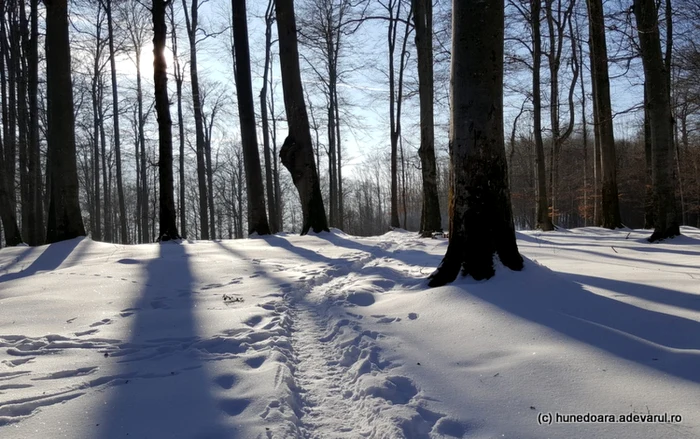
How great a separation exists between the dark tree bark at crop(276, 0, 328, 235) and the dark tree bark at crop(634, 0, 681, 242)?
7.35 m

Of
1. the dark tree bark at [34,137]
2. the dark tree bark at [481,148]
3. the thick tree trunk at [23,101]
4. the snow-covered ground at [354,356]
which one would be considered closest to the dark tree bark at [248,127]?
the snow-covered ground at [354,356]

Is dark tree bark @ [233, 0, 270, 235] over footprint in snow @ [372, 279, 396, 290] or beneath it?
Result: over

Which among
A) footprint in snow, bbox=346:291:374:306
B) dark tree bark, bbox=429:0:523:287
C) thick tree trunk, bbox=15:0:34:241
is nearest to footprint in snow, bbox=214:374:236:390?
footprint in snow, bbox=346:291:374:306

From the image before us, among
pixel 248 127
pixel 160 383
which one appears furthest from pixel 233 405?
pixel 248 127

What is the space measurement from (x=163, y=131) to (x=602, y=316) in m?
9.65

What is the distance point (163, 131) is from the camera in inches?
368

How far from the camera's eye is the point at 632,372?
78.1 inches

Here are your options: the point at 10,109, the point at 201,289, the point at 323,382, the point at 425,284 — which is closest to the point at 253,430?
the point at 323,382

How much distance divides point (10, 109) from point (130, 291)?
56.0 feet

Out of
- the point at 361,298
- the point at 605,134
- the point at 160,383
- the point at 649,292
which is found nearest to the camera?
the point at 160,383

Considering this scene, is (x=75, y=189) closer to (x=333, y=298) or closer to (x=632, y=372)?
(x=333, y=298)

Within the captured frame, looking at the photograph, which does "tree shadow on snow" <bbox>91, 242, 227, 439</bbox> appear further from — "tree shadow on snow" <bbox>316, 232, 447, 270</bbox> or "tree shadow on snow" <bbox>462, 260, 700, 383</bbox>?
"tree shadow on snow" <bbox>316, 232, 447, 270</bbox>

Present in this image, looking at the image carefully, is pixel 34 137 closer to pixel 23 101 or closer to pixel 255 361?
pixel 23 101

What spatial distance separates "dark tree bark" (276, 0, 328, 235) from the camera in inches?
389
